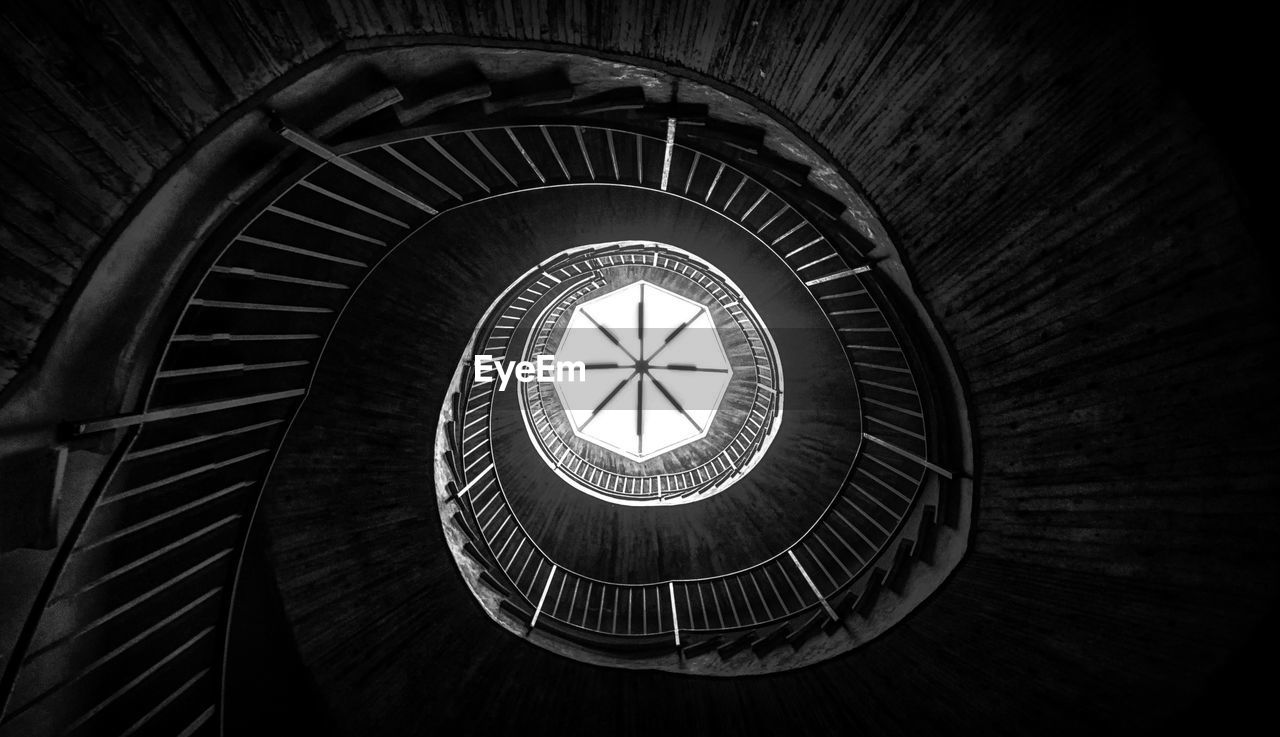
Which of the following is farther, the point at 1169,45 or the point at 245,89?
the point at 245,89

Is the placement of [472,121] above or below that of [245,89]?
above

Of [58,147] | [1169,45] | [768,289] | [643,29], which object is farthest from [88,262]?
[768,289]

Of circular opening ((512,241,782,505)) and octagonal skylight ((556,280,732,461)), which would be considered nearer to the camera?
circular opening ((512,241,782,505))

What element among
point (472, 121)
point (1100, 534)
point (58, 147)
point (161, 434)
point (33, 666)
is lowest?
point (33, 666)

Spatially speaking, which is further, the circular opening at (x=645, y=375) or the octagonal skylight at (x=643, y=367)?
the octagonal skylight at (x=643, y=367)

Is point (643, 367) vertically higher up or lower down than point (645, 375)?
higher up

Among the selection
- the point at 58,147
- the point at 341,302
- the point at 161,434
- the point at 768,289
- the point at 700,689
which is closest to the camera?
the point at 58,147

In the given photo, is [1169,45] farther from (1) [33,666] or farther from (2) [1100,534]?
(1) [33,666]

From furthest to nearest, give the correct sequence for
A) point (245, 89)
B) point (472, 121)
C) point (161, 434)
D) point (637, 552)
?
point (637, 552), point (161, 434), point (472, 121), point (245, 89)
